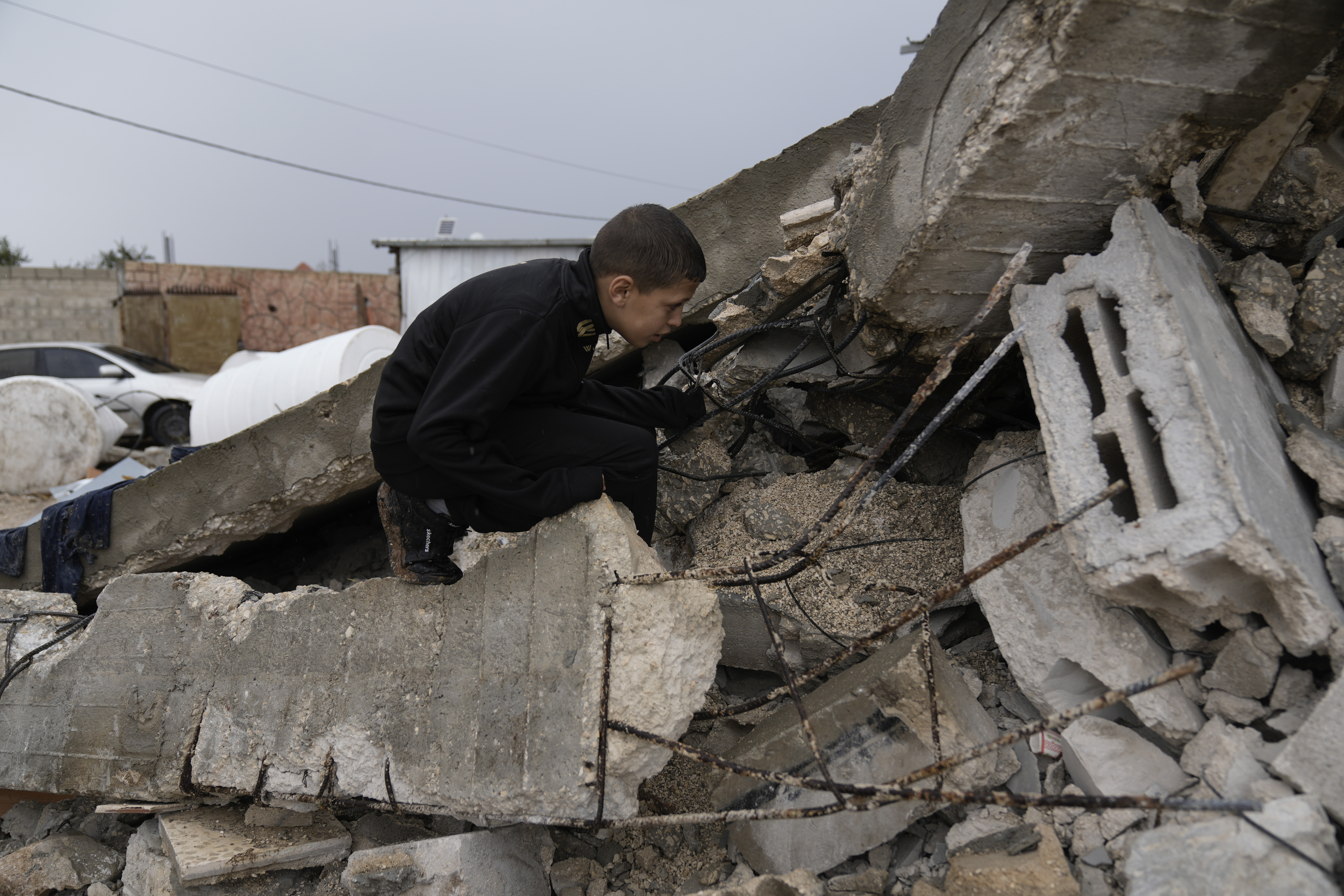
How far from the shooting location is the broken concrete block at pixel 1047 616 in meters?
2.00

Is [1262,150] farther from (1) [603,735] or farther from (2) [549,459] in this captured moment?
(1) [603,735]

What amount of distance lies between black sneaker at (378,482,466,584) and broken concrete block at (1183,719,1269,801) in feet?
6.95

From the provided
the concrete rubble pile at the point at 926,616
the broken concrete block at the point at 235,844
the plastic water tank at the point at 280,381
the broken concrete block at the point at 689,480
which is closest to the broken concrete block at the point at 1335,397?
the concrete rubble pile at the point at 926,616

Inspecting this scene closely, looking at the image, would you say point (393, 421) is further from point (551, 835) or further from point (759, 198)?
point (759, 198)

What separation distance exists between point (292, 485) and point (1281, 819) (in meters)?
3.95

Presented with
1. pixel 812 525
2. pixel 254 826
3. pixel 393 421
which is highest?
pixel 393 421

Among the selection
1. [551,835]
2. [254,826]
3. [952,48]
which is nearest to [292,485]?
[254,826]

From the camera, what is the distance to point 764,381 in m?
3.20

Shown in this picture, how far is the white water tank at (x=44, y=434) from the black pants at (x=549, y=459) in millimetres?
7019

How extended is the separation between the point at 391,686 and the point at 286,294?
13.0 meters

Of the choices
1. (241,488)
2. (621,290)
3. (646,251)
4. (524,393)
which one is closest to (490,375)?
(524,393)

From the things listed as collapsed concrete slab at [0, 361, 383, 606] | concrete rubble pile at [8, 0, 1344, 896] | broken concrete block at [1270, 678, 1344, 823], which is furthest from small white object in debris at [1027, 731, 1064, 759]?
collapsed concrete slab at [0, 361, 383, 606]

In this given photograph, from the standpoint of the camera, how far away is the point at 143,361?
31.6ft

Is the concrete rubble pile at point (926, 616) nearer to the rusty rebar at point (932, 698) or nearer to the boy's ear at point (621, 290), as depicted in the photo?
the rusty rebar at point (932, 698)
